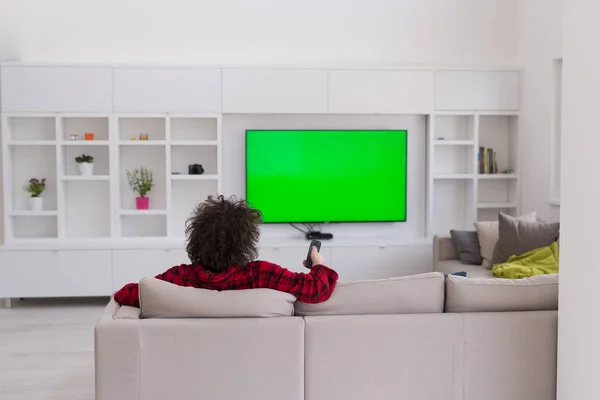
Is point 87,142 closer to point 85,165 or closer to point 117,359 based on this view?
point 85,165

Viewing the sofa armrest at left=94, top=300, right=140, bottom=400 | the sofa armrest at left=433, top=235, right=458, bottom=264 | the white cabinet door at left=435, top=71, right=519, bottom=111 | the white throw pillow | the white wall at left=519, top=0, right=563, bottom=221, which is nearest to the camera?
the sofa armrest at left=94, top=300, right=140, bottom=400

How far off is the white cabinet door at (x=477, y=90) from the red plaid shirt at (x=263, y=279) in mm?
4095

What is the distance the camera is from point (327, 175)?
699 centimetres

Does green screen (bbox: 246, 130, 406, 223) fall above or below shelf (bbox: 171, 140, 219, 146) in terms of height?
below

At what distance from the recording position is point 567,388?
9.87ft

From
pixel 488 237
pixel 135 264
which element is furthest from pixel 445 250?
pixel 135 264

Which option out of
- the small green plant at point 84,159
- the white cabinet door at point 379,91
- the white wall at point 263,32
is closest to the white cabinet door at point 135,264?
the small green plant at point 84,159

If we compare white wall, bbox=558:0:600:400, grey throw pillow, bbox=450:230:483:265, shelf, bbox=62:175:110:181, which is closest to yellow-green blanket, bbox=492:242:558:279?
grey throw pillow, bbox=450:230:483:265

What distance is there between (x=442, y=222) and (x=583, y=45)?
4.52 m

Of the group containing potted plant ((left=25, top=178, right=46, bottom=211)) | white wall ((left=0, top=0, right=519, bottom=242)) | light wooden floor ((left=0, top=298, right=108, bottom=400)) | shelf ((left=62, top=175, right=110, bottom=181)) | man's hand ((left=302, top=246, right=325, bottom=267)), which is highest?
white wall ((left=0, top=0, right=519, bottom=242))

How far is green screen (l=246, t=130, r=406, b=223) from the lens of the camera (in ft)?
22.7

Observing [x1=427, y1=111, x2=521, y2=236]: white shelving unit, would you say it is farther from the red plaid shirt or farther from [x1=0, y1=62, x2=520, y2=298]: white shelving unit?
the red plaid shirt

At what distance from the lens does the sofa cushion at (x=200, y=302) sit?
9.93 feet

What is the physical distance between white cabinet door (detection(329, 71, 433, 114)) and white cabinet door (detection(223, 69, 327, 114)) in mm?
127
